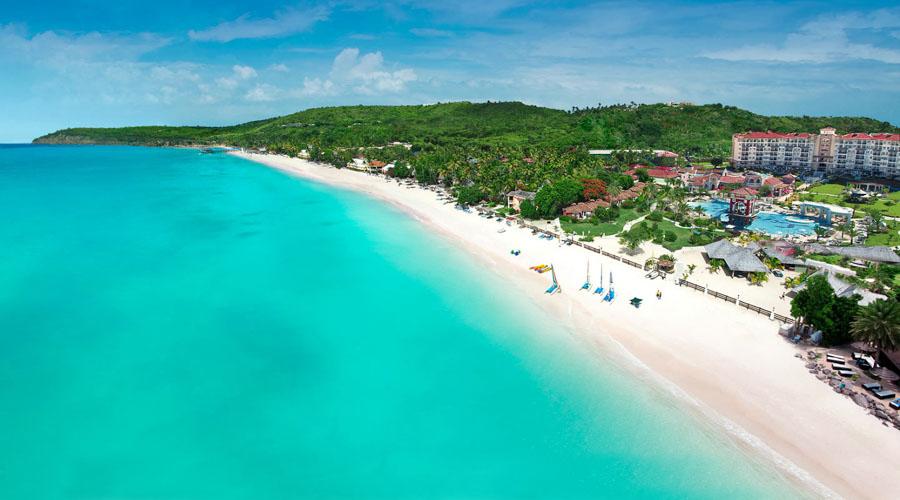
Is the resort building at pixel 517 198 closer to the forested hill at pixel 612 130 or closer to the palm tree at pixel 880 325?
the palm tree at pixel 880 325

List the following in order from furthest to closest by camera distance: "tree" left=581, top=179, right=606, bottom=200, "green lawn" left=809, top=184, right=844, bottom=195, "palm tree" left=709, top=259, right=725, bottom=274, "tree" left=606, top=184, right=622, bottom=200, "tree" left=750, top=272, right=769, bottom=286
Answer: "green lawn" left=809, top=184, right=844, bottom=195, "tree" left=606, top=184, right=622, bottom=200, "tree" left=581, top=179, right=606, bottom=200, "palm tree" left=709, top=259, right=725, bottom=274, "tree" left=750, top=272, right=769, bottom=286

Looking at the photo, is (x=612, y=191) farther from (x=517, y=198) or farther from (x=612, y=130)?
(x=612, y=130)

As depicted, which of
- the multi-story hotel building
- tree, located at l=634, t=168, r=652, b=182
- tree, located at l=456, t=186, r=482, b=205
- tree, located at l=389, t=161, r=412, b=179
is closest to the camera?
tree, located at l=456, t=186, r=482, b=205

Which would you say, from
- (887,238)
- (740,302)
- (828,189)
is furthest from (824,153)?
(740,302)

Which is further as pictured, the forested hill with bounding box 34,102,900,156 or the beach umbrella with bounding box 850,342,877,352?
the forested hill with bounding box 34,102,900,156

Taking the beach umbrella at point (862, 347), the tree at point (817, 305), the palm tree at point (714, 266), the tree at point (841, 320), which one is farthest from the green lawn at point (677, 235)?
the beach umbrella at point (862, 347)

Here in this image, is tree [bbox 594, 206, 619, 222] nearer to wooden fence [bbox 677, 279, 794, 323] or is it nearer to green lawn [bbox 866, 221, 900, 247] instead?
wooden fence [bbox 677, 279, 794, 323]

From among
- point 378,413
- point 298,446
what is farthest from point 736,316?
point 298,446

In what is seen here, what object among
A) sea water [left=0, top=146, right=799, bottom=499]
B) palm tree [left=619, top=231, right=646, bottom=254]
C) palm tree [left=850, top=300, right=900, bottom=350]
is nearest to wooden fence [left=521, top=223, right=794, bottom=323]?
palm tree [left=619, top=231, right=646, bottom=254]

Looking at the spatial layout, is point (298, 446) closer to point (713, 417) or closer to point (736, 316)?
point (713, 417)
